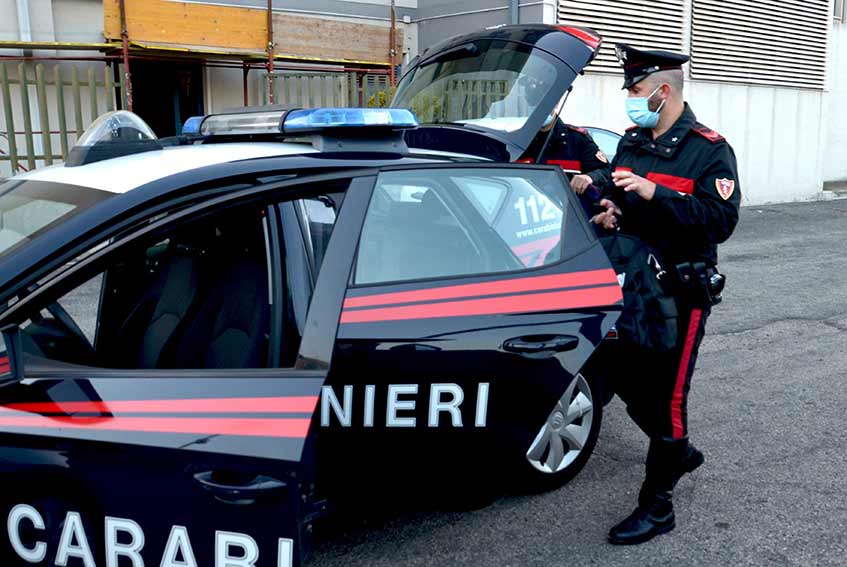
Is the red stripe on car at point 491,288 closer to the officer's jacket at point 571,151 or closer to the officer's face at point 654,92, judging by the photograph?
the officer's face at point 654,92

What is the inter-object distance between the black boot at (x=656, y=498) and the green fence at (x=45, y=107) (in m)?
8.32

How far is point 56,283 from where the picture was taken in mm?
2045

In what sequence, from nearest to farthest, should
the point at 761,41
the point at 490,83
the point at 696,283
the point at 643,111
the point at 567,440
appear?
the point at 696,283, the point at 643,111, the point at 567,440, the point at 490,83, the point at 761,41

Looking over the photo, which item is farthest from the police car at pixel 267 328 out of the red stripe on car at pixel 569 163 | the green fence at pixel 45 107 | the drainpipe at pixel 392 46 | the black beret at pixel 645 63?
the drainpipe at pixel 392 46

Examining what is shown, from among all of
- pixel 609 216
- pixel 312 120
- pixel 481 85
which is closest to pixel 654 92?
pixel 609 216

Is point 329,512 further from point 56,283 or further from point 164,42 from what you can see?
point 164,42

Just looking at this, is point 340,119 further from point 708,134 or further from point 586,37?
point 586,37

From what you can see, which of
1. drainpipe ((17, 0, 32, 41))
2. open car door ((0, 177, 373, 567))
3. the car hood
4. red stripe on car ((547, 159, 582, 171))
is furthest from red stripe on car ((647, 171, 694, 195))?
drainpipe ((17, 0, 32, 41))

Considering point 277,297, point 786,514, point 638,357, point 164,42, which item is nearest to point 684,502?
point 786,514

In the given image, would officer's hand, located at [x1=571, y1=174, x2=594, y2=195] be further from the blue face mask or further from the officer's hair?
the officer's hair

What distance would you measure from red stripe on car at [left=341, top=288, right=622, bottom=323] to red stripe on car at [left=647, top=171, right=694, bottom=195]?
1.52 ft

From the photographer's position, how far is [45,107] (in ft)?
31.6

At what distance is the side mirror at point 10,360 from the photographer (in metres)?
1.99

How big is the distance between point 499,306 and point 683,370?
2.85 feet
